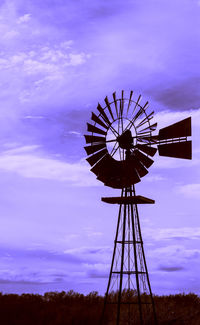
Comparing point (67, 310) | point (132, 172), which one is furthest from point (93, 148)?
point (67, 310)

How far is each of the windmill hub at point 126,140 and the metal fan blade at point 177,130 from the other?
0.79 metres

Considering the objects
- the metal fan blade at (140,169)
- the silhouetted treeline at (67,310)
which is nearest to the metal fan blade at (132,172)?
the metal fan blade at (140,169)

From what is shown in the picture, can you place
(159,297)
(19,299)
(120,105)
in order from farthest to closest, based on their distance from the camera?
(159,297) < (19,299) < (120,105)

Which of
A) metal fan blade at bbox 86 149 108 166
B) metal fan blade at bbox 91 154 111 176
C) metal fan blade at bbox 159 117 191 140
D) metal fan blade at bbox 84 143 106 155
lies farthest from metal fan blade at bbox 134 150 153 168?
metal fan blade at bbox 84 143 106 155

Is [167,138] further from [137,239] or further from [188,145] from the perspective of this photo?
[137,239]

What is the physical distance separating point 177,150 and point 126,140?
134 cm

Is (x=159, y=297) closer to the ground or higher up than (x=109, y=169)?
closer to the ground

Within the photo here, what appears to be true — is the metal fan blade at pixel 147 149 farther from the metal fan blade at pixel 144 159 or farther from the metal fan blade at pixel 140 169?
the metal fan blade at pixel 140 169

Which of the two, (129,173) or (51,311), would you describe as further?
(51,311)

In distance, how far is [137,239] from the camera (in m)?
11.1

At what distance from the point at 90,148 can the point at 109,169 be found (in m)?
0.81

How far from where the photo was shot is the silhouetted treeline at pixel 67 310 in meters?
13.5

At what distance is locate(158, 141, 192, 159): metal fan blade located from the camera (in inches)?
428

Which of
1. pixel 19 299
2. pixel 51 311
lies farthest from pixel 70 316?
pixel 19 299
